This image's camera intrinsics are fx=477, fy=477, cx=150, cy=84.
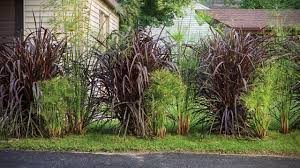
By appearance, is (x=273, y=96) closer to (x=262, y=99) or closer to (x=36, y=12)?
(x=262, y=99)

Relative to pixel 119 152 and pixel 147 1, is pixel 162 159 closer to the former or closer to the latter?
pixel 119 152

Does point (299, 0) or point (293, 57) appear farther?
point (299, 0)

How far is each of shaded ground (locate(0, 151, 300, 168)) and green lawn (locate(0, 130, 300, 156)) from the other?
0.23 meters

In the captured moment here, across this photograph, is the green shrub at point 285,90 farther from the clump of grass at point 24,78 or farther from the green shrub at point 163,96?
the clump of grass at point 24,78

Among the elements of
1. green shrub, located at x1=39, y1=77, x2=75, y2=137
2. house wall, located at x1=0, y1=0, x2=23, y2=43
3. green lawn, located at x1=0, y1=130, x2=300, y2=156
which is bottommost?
green lawn, located at x1=0, y1=130, x2=300, y2=156

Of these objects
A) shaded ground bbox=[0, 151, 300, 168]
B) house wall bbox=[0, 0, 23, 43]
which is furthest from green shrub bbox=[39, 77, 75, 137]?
house wall bbox=[0, 0, 23, 43]

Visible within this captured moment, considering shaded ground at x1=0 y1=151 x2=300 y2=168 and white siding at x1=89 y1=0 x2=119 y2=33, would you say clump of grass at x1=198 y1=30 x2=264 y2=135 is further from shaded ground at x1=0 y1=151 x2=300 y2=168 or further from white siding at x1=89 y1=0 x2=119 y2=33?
white siding at x1=89 y1=0 x2=119 y2=33

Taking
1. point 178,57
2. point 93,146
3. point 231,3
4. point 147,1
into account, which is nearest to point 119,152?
point 93,146

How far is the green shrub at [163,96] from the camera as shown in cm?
669

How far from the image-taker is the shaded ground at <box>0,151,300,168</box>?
5.83 meters

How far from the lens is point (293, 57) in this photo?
290 inches

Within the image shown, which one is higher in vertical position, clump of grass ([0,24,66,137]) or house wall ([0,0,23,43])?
house wall ([0,0,23,43])

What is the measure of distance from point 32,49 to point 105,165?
7.45 feet

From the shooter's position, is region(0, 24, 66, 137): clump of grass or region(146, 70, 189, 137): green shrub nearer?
region(146, 70, 189, 137): green shrub
